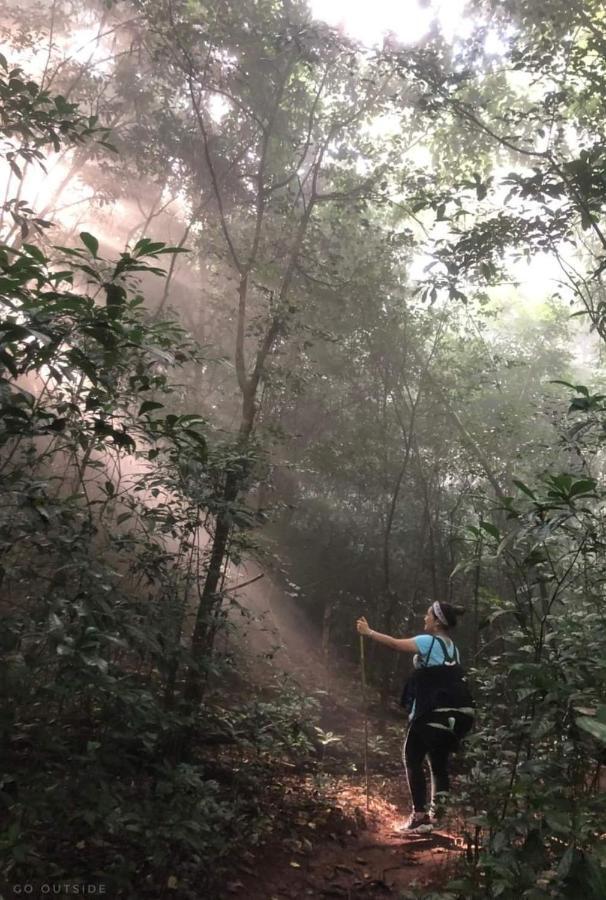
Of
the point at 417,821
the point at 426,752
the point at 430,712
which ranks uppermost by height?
the point at 430,712

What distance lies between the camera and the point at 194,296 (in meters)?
16.3

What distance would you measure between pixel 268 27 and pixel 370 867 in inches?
328

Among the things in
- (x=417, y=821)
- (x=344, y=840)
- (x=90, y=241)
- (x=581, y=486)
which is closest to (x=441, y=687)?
(x=417, y=821)

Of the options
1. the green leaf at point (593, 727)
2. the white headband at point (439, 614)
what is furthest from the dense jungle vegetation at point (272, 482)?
the white headband at point (439, 614)

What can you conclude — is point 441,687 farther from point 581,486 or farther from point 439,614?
point 581,486

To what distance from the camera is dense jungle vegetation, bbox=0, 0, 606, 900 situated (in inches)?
94.5

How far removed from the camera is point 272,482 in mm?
6609

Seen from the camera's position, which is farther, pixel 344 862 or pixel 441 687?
pixel 441 687

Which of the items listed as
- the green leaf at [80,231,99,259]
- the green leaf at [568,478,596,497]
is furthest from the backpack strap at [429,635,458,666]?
the green leaf at [80,231,99,259]

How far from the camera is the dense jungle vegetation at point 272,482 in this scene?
2.40m

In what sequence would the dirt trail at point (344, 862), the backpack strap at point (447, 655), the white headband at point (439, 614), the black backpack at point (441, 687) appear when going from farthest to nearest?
the white headband at point (439, 614)
the backpack strap at point (447, 655)
the black backpack at point (441, 687)
the dirt trail at point (344, 862)

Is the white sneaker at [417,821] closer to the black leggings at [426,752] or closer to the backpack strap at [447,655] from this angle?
the black leggings at [426,752]

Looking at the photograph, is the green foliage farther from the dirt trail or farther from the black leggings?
the black leggings

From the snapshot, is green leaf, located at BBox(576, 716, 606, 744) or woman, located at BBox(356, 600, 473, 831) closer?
green leaf, located at BBox(576, 716, 606, 744)
